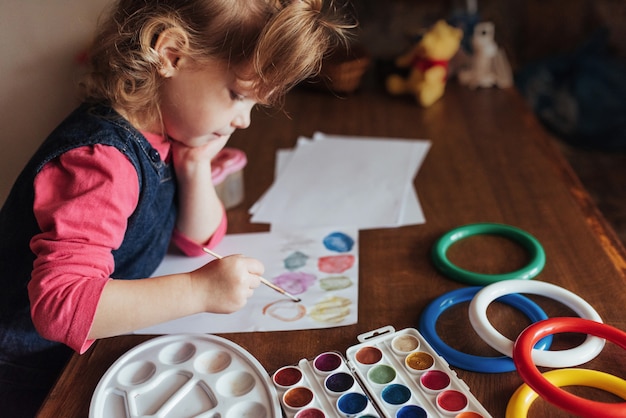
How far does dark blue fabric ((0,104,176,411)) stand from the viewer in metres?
0.74

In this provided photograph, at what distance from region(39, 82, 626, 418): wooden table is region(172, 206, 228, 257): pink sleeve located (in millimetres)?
32

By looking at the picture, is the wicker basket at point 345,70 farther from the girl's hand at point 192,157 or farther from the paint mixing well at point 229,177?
the girl's hand at point 192,157

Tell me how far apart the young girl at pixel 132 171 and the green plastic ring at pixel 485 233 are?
0.81ft

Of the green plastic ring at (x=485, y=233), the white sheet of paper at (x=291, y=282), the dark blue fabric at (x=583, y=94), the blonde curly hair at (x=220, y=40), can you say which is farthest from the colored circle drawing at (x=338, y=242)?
the dark blue fabric at (x=583, y=94)

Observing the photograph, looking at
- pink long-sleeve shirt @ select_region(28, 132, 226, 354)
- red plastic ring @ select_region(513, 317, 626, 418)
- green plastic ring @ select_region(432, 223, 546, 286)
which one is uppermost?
pink long-sleeve shirt @ select_region(28, 132, 226, 354)

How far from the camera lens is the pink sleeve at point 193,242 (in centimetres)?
88

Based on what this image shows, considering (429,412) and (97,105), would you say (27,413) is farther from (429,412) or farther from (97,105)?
(429,412)

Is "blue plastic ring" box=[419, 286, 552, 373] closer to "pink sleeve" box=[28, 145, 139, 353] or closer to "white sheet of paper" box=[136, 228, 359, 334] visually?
"white sheet of paper" box=[136, 228, 359, 334]

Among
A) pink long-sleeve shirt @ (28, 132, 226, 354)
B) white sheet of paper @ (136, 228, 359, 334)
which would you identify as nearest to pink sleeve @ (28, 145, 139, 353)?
pink long-sleeve shirt @ (28, 132, 226, 354)

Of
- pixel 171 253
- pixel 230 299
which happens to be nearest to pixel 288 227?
pixel 171 253

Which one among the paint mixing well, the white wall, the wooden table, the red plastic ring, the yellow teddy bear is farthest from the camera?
the yellow teddy bear

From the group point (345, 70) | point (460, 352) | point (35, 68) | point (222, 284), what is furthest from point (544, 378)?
point (345, 70)

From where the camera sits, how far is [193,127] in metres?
0.77

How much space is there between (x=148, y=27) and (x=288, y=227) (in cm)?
36
